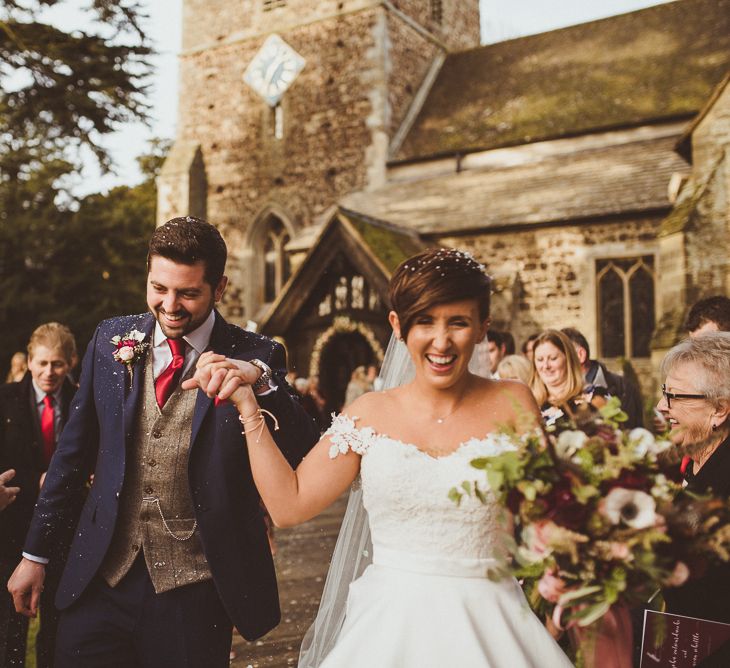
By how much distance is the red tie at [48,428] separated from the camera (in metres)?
4.97

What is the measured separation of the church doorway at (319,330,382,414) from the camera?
1733 centimetres

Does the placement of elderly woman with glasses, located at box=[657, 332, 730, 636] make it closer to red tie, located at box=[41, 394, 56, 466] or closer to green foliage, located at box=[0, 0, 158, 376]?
red tie, located at box=[41, 394, 56, 466]

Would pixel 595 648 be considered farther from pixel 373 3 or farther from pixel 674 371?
pixel 373 3

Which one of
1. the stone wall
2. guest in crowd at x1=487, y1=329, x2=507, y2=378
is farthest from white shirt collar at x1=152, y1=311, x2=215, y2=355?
the stone wall

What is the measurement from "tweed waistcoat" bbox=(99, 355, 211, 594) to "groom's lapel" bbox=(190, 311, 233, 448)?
0.08 m

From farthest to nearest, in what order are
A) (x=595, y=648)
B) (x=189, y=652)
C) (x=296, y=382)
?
(x=296, y=382) < (x=189, y=652) < (x=595, y=648)

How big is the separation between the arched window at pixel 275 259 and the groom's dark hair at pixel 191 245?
1977 cm

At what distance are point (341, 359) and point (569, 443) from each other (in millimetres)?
15720

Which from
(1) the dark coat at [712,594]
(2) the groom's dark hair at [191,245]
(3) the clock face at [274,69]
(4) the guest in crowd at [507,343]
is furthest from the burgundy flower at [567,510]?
(3) the clock face at [274,69]

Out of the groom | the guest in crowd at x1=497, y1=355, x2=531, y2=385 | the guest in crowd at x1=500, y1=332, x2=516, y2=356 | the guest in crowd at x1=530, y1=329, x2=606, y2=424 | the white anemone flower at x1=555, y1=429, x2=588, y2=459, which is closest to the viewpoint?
the white anemone flower at x1=555, y1=429, x2=588, y2=459

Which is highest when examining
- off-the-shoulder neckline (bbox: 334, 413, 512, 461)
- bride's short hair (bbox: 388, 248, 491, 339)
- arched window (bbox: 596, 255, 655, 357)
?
arched window (bbox: 596, 255, 655, 357)

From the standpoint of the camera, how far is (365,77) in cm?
2128

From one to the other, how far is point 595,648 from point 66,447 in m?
1.96

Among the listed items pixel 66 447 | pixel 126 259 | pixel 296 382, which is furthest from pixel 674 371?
pixel 126 259
